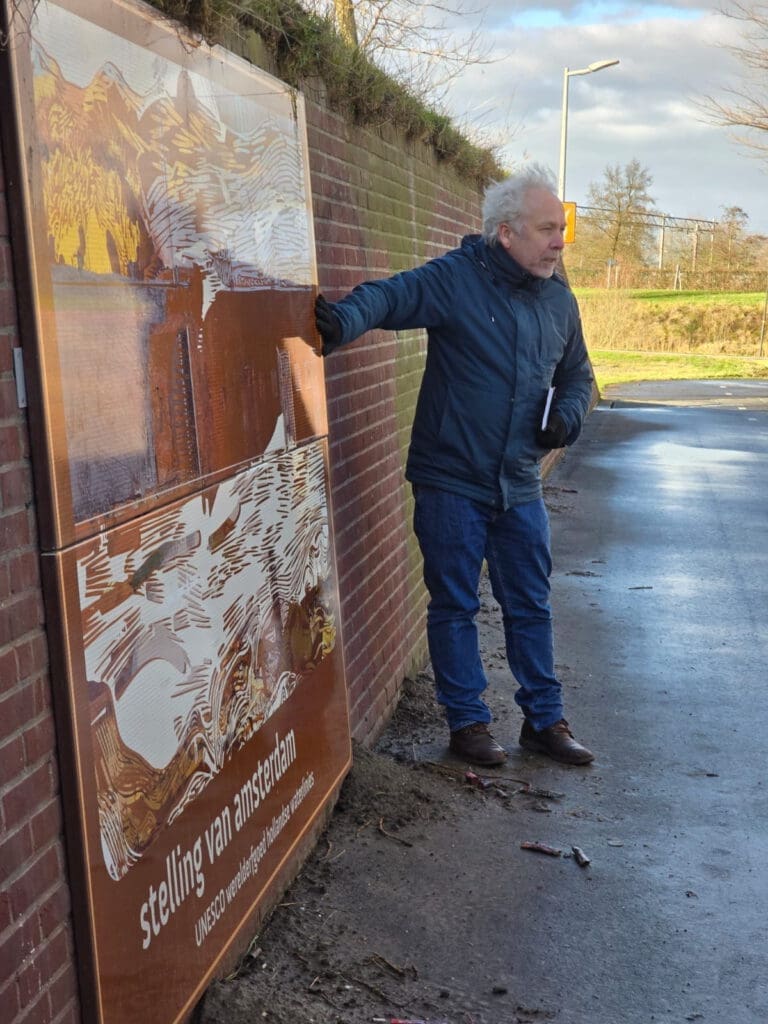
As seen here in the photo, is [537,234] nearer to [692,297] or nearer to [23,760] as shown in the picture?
[23,760]

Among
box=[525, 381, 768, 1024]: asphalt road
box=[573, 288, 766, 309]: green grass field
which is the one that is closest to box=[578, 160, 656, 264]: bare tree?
box=[573, 288, 766, 309]: green grass field

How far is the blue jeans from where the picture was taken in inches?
181

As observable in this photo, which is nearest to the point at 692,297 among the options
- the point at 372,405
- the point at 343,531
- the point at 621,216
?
the point at 621,216

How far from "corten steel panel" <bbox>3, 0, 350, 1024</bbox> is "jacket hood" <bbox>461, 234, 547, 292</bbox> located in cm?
103

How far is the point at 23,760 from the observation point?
2098 mm

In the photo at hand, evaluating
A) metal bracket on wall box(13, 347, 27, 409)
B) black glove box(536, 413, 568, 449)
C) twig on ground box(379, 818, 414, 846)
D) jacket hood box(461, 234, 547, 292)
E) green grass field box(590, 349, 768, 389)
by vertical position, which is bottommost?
green grass field box(590, 349, 768, 389)

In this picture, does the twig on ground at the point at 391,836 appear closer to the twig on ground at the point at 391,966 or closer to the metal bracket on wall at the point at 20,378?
the twig on ground at the point at 391,966

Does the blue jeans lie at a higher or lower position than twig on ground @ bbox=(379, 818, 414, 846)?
higher

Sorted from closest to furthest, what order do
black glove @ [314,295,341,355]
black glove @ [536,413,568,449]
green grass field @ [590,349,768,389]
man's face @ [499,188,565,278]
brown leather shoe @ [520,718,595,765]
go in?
1. black glove @ [314,295,341,355]
2. man's face @ [499,188,565,278]
3. black glove @ [536,413,568,449]
4. brown leather shoe @ [520,718,595,765]
5. green grass field @ [590,349,768,389]

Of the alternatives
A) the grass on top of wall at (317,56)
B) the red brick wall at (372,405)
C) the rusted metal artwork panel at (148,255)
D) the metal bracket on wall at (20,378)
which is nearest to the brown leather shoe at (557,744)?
the red brick wall at (372,405)

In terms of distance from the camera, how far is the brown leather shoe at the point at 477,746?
461cm

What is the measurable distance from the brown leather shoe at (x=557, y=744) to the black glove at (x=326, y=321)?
1890 mm

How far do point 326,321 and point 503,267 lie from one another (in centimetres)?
93

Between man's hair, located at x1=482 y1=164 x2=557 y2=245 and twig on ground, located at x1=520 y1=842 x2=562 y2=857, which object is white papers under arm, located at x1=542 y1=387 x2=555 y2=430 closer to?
man's hair, located at x1=482 y1=164 x2=557 y2=245
